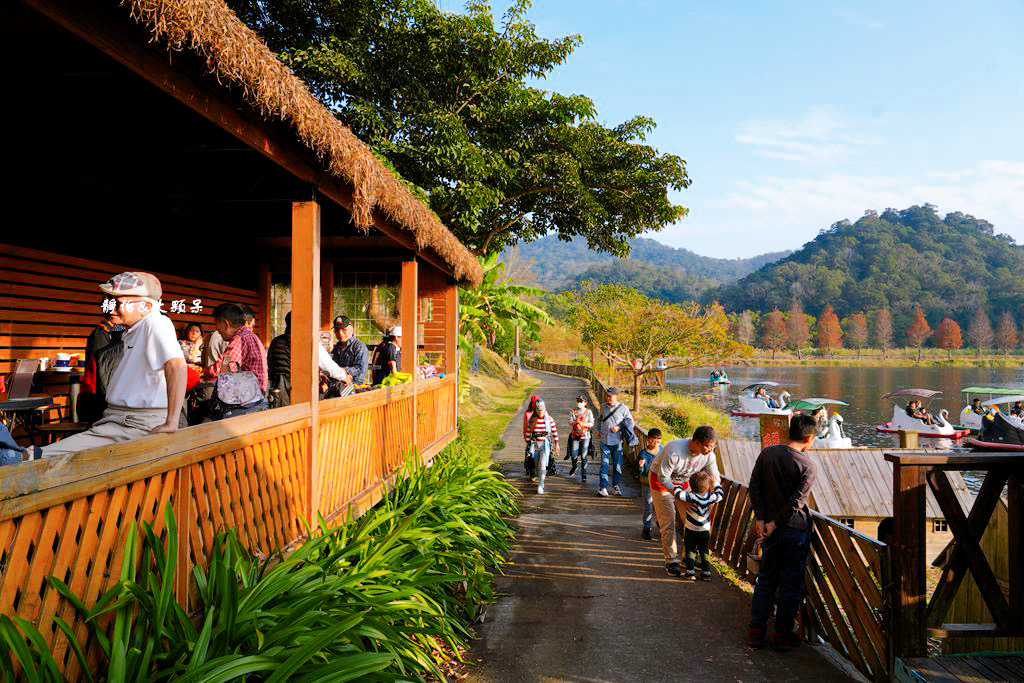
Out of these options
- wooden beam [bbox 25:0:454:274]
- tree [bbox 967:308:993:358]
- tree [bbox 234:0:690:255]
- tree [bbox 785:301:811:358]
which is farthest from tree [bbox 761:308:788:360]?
wooden beam [bbox 25:0:454:274]

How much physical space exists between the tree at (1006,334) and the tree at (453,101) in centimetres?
12233

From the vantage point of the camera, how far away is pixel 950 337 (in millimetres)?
117000

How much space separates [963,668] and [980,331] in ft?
455

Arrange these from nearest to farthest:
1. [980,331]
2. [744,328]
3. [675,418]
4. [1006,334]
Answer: [675,418] < [1006,334] < [744,328] < [980,331]

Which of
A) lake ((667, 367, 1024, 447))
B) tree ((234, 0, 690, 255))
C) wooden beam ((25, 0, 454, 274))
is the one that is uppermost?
tree ((234, 0, 690, 255))

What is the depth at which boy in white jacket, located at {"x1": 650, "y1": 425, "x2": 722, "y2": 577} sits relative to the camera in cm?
741

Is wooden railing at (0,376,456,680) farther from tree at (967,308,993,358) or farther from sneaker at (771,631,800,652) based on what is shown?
tree at (967,308,993,358)

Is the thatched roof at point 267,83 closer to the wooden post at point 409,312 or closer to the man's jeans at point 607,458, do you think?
the wooden post at point 409,312

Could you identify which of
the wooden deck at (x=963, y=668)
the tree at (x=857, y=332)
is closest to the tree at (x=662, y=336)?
the wooden deck at (x=963, y=668)

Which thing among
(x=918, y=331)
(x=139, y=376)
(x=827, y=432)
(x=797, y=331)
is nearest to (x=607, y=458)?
(x=139, y=376)

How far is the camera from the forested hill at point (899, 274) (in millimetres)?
132375

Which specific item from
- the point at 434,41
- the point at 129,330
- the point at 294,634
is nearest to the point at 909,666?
the point at 294,634

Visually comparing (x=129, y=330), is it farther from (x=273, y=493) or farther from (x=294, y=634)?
(x=294, y=634)

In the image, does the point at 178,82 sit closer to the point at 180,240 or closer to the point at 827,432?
the point at 180,240
